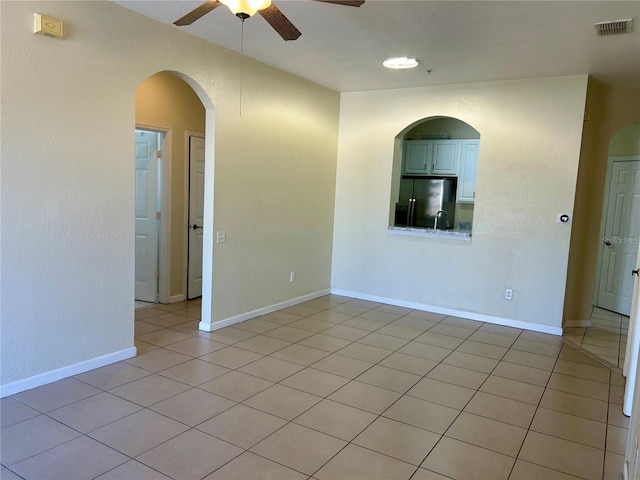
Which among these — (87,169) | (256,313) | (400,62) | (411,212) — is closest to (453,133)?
(411,212)

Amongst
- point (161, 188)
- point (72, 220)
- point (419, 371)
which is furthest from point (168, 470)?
point (161, 188)

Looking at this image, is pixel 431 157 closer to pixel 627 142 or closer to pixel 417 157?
pixel 417 157

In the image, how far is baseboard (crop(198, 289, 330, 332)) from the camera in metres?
4.48

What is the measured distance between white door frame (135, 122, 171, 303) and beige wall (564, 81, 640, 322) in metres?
4.58

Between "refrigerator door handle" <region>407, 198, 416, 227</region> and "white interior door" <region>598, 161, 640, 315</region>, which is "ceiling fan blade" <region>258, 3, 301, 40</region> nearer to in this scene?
"refrigerator door handle" <region>407, 198, 416, 227</region>

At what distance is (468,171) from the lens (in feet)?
21.8

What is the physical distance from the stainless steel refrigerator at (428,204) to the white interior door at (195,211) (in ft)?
9.50

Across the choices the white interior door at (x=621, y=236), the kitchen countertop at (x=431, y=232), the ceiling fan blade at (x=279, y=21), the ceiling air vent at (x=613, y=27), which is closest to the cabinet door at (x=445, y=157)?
the kitchen countertop at (x=431, y=232)

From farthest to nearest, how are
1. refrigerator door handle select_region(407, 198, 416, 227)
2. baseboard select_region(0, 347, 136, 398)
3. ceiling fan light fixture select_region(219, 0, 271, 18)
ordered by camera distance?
refrigerator door handle select_region(407, 198, 416, 227) → baseboard select_region(0, 347, 136, 398) → ceiling fan light fixture select_region(219, 0, 271, 18)

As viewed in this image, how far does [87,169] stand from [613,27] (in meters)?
3.94

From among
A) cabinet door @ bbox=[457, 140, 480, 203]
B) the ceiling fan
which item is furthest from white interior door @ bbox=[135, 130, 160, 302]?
cabinet door @ bbox=[457, 140, 480, 203]

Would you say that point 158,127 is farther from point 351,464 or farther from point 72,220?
point 351,464

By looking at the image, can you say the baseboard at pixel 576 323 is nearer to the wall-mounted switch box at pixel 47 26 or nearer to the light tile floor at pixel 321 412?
the light tile floor at pixel 321 412

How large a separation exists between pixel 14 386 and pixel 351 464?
2272 millimetres
